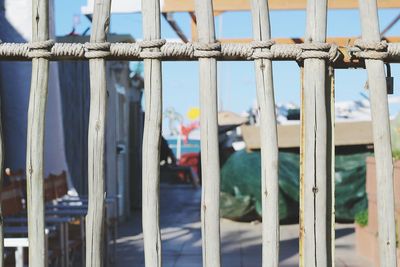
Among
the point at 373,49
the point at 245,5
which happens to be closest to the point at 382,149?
the point at 373,49

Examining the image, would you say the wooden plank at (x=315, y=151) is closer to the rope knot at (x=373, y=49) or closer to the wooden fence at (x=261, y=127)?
the wooden fence at (x=261, y=127)

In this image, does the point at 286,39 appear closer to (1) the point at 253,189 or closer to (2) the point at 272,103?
(2) the point at 272,103

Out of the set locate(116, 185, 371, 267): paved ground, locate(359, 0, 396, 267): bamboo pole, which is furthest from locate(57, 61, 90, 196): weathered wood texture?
locate(359, 0, 396, 267): bamboo pole

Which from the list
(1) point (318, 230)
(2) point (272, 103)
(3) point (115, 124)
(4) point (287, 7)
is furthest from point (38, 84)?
(3) point (115, 124)

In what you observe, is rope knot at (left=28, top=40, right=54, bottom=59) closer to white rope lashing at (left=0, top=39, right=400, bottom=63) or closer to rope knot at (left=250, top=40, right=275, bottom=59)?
white rope lashing at (left=0, top=39, right=400, bottom=63)

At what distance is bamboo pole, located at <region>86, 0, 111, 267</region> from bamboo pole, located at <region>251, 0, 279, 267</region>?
68 cm

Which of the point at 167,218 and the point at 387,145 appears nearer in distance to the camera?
the point at 387,145

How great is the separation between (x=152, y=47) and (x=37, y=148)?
2.24 feet

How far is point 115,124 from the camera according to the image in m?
13.7

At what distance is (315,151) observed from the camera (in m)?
3.36

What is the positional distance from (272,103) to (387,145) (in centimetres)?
53

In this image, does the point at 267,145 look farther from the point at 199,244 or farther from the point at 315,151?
the point at 199,244

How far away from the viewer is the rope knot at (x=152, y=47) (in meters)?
3.38

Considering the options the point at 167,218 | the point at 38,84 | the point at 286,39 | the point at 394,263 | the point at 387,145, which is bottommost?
the point at 167,218
